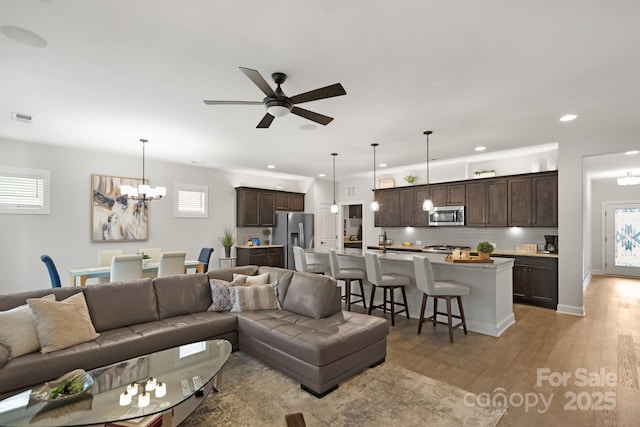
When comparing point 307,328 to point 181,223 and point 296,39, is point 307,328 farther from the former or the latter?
point 181,223

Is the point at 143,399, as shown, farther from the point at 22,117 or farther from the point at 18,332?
the point at 22,117

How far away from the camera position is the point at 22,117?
12.6 feet

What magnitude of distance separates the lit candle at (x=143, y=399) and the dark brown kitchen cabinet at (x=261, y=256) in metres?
5.41

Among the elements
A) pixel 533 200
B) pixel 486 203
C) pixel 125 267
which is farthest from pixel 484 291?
pixel 125 267

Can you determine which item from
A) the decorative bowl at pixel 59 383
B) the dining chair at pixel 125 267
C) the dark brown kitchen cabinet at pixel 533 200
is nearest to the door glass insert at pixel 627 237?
the dark brown kitchen cabinet at pixel 533 200

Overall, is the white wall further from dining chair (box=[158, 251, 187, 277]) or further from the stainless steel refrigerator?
dining chair (box=[158, 251, 187, 277])

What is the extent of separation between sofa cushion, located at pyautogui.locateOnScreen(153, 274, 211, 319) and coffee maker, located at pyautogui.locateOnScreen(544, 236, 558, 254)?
562 cm

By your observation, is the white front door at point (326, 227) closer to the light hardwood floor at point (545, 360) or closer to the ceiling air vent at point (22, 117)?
the light hardwood floor at point (545, 360)

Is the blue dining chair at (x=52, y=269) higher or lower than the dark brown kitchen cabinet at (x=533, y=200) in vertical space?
lower

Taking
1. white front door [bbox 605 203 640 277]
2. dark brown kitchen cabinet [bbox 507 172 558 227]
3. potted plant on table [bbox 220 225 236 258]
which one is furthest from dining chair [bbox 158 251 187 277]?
white front door [bbox 605 203 640 277]

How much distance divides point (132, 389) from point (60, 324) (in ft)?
3.76

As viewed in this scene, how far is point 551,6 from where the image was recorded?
6.22 feet

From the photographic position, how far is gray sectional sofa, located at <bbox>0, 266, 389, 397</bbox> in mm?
2482

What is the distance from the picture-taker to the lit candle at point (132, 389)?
193cm
